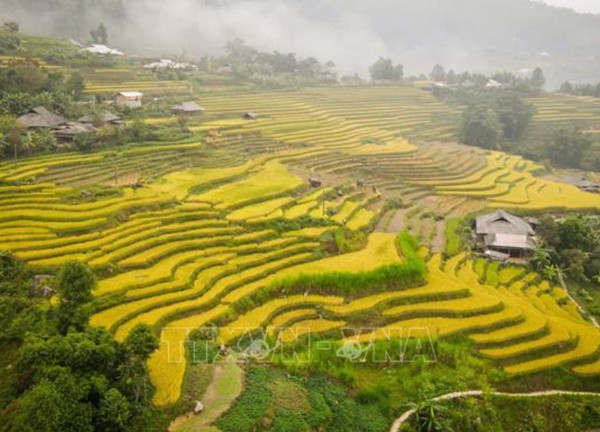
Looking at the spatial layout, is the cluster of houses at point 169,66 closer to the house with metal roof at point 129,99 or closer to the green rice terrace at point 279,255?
the house with metal roof at point 129,99

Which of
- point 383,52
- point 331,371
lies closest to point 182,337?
point 331,371

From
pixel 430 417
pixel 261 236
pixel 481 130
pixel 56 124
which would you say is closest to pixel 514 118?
pixel 481 130

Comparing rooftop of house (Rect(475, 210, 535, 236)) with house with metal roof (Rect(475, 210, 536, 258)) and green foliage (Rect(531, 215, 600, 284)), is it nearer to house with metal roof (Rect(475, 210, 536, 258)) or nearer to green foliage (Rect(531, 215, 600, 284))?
house with metal roof (Rect(475, 210, 536, 258))

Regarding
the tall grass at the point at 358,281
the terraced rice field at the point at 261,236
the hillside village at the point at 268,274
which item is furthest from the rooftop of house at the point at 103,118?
the tall grass at the point at 358,281

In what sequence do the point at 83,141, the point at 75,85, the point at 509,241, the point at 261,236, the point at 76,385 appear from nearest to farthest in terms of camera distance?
the point at 76,385 < the point at 261,236 < the point at 509,241 < the point at 83,141 < the point at 75,85

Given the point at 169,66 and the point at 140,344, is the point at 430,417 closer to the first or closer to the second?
the point at 140,344

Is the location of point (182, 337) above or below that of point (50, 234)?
below

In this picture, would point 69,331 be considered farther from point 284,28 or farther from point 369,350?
point 284,28
